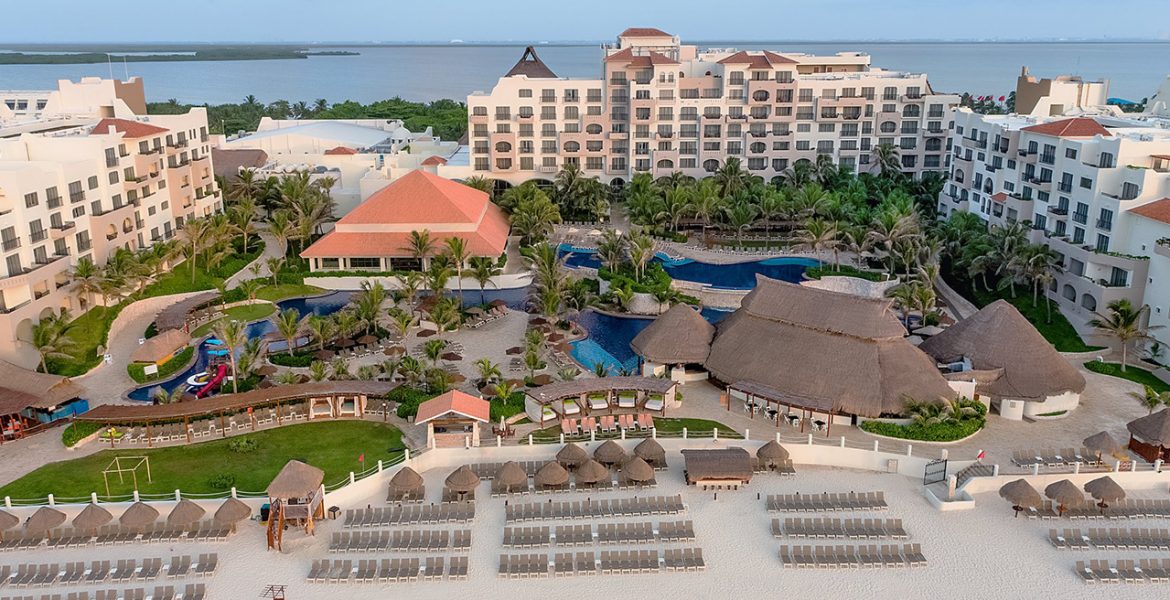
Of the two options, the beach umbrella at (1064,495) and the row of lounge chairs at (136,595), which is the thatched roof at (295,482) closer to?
the row of lounge chairs at (136,595)

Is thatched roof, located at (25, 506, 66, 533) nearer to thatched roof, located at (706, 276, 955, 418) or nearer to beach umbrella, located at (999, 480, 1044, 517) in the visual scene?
thatched roof, located at (706, 276, 955, 418)

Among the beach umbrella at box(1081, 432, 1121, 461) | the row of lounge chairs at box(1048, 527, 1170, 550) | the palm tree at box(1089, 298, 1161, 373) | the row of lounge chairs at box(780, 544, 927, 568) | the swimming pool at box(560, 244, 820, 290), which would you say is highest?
the palm tree at box(1089, 298, 1161, 373)

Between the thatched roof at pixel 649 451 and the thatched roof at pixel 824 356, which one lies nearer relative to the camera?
the thatched roof at pixel 649 451

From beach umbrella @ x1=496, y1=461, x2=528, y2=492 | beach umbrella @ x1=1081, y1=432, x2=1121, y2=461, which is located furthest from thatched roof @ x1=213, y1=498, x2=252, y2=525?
beach umbrella @ x1=1081, y1=432, x2=1121, y2=461

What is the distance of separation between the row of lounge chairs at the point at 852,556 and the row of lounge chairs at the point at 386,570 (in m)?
10.1

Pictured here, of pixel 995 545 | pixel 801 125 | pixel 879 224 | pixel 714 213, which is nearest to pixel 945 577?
pixel 995 545

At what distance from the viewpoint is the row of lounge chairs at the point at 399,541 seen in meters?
26.5

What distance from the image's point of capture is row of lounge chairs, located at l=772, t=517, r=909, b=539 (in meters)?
27.1

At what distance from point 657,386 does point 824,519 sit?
960 cm

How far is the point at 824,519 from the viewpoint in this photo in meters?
27.9

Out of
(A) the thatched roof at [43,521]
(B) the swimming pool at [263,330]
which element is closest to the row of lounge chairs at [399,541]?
(A) the thatched roof at [43,521]

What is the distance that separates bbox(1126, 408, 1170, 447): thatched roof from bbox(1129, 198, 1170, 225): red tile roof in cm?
1452

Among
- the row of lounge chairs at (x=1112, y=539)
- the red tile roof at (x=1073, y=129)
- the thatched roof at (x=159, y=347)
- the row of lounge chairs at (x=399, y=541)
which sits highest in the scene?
the red tile roof at (x=1073, y=129)

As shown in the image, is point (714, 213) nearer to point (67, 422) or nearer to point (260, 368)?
point (260, 368)
